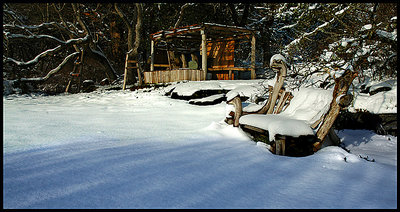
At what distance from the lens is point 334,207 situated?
1859 millimetres

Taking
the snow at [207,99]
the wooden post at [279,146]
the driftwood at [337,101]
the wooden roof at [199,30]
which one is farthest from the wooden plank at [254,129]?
the wooden roof at [199,30]

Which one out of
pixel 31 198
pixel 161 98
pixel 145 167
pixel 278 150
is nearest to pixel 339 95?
pixel 278 150

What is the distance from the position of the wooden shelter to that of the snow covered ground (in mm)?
9337

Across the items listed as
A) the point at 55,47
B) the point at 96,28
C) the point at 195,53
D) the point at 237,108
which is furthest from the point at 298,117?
the point at 96,28

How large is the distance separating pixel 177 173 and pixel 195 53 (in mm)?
16167

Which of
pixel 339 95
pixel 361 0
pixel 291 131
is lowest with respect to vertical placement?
pixel 291 131

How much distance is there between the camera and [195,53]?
17891 millimetres

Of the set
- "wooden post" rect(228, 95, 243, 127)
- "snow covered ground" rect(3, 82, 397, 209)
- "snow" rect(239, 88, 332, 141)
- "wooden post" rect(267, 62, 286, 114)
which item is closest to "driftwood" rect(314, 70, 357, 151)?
"snow" rect(239, 88, 332, 141)

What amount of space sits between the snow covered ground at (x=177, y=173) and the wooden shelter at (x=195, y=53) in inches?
368

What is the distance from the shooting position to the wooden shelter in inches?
509

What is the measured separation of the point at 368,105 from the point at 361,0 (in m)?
2.58

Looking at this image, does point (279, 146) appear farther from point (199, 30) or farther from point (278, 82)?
point (199, 30)

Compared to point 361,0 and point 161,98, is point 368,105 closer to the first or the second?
point 361,0

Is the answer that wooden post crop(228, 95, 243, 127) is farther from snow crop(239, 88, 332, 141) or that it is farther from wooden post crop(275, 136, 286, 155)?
wooden post crop(275, 136, 286, 155)
